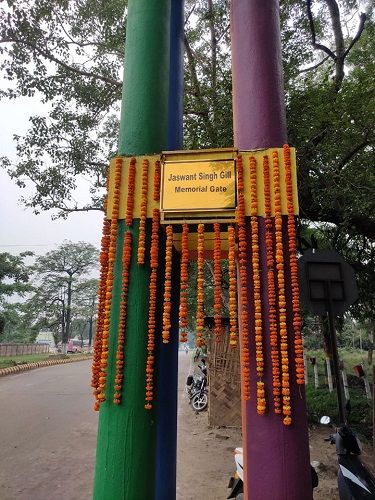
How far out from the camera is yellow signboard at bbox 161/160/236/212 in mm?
2732

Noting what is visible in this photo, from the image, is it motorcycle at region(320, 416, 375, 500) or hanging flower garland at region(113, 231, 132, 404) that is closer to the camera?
hanging flower garland at region(113, 231, 132, 404)

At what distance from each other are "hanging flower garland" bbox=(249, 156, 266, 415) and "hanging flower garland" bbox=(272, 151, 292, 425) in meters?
0.13

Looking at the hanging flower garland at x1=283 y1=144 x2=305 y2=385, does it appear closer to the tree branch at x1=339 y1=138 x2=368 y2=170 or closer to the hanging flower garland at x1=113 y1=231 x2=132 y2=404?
the hanging flower garland at x1=113 y1=231 x2=132 y2=404

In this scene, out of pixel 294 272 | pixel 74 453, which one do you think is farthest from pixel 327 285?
pixel 74 453

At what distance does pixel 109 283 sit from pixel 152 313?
38cm

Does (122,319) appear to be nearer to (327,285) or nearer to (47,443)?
(327,285)

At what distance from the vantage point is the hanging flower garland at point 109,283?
2543 mm

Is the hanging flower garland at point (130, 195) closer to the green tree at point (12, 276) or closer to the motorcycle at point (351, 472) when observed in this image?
the motorcycle at point (351, 472)

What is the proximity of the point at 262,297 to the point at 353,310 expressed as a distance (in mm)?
8282

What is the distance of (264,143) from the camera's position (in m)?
2.86

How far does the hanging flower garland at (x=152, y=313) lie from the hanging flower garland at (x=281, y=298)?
2.72ft

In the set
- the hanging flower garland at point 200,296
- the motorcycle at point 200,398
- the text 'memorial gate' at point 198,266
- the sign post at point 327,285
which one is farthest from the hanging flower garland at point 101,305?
the motorcycle at point 200,398

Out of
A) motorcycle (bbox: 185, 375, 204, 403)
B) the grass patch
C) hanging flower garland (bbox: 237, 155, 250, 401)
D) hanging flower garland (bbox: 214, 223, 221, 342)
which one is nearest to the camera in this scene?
hanging flower garland (bbox: 237, 155, 250, 401)

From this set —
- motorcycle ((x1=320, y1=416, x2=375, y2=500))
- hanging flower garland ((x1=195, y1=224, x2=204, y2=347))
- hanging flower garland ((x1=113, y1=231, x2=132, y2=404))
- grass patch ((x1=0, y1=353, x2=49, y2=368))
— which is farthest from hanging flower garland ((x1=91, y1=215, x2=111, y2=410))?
grass patch ((x1=0, y1=353, x2=49, y2=368))
